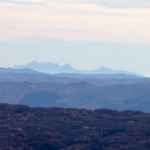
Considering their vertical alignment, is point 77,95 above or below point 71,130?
above

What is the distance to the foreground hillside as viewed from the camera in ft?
159

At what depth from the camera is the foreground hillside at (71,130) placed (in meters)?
48.5

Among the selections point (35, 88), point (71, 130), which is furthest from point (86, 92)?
point (71, 130)

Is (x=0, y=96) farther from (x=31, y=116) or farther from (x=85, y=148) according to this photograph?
(x=85, y=148)

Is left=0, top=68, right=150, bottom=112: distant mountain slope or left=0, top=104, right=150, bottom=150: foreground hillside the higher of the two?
left=0, top=68, right=150, bottom=112: distant mountain slope

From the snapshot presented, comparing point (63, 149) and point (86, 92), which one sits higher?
point (86, 92)

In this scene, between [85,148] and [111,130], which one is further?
[111,130]

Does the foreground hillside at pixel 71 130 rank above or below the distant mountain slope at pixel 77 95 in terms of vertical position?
below

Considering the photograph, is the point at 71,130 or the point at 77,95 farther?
the point at 77,95

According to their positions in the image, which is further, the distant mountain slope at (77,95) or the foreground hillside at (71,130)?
the distant mountain slope at (77,95)

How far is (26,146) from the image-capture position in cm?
4725

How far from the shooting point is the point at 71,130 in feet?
178

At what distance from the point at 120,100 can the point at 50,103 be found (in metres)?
15.8

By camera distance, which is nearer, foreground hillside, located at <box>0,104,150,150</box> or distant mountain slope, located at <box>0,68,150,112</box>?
foreground hillside, located at <box>0,104,150,150</box>
